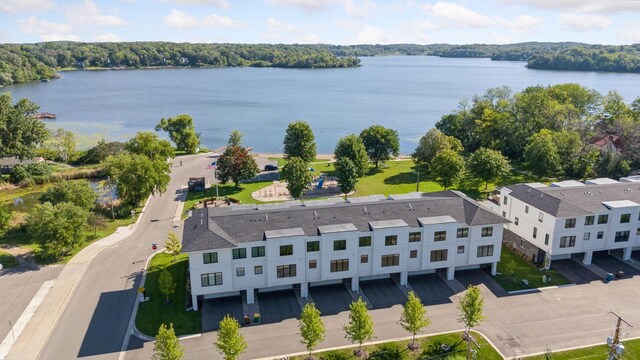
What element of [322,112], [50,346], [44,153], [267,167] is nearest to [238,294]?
[50,346]

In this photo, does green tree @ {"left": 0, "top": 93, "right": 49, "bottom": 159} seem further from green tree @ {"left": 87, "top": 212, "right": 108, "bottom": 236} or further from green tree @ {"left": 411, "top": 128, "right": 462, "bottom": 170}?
green tree @ {"left": 411, "top": 128, "right": 462, "bottom": 170}

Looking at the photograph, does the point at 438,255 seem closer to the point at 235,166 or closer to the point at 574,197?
the point at 574,197

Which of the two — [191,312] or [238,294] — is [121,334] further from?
[238,294]

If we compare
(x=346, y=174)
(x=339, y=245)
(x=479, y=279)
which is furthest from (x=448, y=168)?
(x=339, y=245)

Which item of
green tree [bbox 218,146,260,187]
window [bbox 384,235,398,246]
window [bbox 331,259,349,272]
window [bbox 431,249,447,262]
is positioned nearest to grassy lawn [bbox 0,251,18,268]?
green tree [bbox 218,146,260,187]

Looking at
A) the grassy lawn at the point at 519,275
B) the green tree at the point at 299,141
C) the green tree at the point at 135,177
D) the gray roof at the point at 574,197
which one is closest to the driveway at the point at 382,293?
the grassy lawn at the point at 519,275

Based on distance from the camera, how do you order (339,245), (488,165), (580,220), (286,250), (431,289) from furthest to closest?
(488,165), (580,220), (431,289), (339,245), (286,250)
